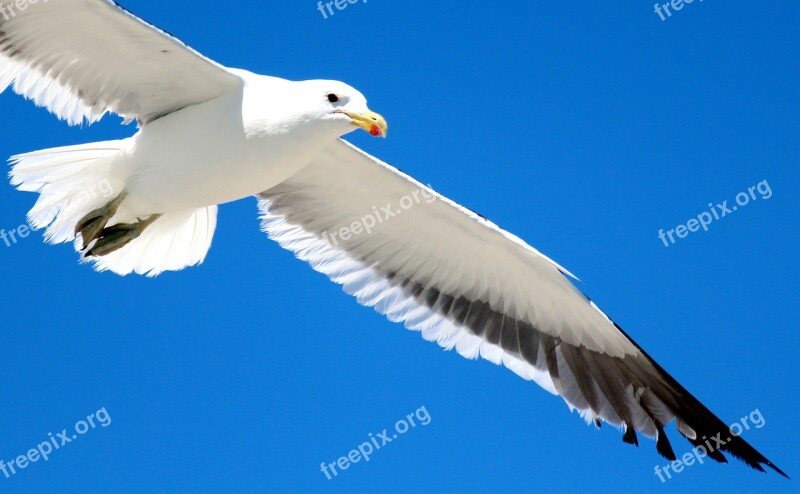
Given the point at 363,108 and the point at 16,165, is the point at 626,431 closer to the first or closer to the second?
the point at 363,108

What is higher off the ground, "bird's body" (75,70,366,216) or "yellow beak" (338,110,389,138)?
"bird's body" (75,70,366,216)

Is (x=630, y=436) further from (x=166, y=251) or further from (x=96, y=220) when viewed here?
(x=96, y=220)

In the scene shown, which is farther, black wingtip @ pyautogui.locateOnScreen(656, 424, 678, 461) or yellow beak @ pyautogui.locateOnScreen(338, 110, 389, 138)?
black wingtip @ pyautogui.locateOnScreen(656, 424, 678, 461)

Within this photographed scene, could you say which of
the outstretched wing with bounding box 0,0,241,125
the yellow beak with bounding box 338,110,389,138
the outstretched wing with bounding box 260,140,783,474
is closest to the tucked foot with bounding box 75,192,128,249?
the outstretched wing with bounding box 0,0,241,125

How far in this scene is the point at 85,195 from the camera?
6.19 metres

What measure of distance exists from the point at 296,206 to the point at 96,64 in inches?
56.9

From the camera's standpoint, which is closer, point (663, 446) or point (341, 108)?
point (341, 108)

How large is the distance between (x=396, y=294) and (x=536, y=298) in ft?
2.75

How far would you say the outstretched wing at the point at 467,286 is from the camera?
21.3 feet

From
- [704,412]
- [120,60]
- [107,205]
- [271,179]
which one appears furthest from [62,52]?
[704,412]

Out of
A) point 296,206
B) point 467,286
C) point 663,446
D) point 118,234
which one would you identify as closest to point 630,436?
point 663,446

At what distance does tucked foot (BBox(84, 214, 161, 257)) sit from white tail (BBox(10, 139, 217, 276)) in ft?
0.12

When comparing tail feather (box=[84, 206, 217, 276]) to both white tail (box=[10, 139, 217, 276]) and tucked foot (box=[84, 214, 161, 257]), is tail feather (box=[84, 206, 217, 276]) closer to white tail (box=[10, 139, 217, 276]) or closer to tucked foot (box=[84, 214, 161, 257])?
white tail (box=[10, 139, 217, 276])

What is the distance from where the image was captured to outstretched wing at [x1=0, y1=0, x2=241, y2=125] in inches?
227
